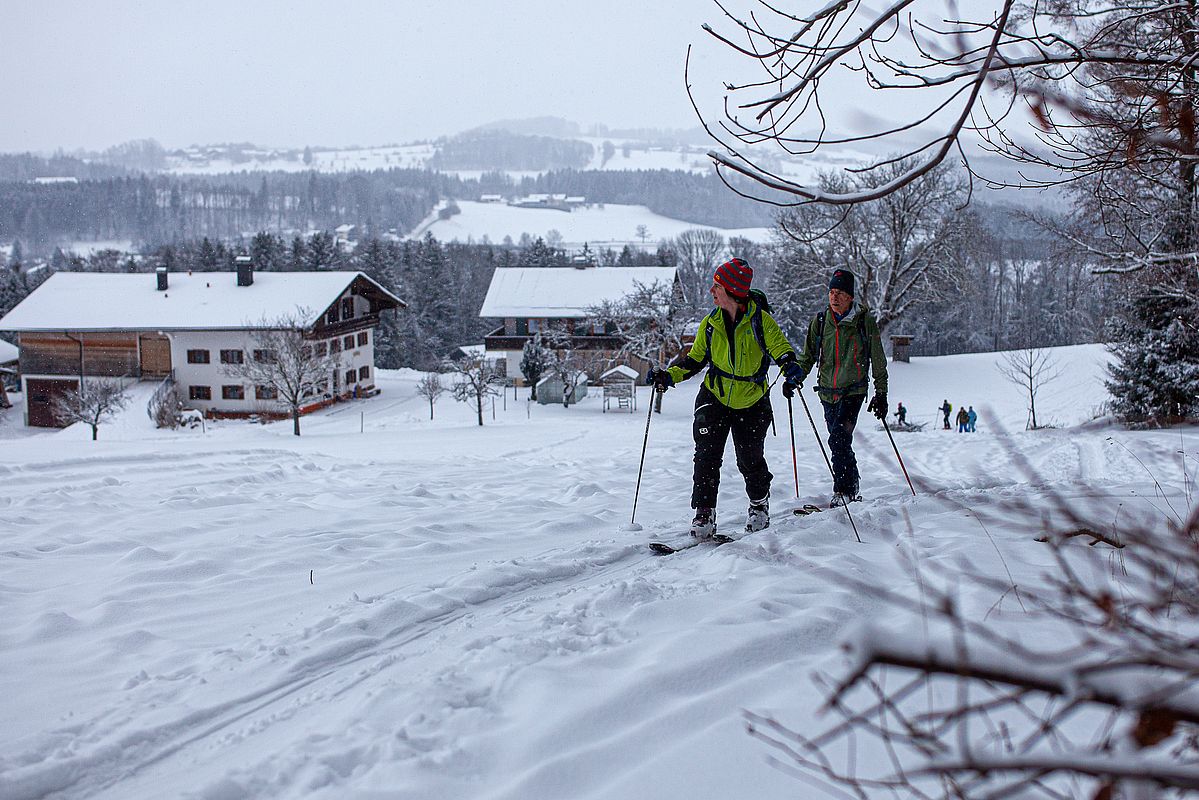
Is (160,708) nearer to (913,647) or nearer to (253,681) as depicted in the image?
(253,681)

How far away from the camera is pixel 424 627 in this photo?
14.0ft

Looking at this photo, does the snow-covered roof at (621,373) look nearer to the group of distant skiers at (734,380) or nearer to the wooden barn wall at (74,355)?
the wooden barn wall at (74,355)

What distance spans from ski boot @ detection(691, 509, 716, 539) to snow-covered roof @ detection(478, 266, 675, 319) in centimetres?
4202

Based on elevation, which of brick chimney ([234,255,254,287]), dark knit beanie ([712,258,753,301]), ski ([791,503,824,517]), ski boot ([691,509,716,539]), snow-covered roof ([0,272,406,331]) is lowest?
ski ([791,503,824,517])

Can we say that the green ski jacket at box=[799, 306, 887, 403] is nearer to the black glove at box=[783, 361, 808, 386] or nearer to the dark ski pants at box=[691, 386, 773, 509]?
the black glove at box=[783, 361, 808, 386]

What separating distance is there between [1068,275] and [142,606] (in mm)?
78264

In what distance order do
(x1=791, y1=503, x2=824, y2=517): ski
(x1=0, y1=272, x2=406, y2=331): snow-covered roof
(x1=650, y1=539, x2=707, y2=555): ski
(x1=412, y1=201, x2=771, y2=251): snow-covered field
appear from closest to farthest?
(x1=650, y1=539, x2=707, y2=555): ski < (x1=791, y1=503, x2=824, y2=517): ski < (x1=0, y1=272, x2=406, y2=331): snow-covered roof < (x1=412, y1=201, x2=771, y2=251): snow-covered field

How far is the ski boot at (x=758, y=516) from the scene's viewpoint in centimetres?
619

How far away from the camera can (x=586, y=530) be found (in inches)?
253

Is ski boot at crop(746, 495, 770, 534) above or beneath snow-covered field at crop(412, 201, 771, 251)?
beneath

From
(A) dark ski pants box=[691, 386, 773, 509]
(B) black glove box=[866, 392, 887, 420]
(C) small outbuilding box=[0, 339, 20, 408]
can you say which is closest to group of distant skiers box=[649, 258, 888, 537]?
(A) dark ski pants box=[691, 386, 773, 509]

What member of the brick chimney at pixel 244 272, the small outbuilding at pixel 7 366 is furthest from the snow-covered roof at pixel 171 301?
the small outbuilding at pixel 7 366

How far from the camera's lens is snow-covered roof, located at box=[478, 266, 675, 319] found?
49.5 m

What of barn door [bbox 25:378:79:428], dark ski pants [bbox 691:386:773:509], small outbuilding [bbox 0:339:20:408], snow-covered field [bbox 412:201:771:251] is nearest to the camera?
dark ski pants [bbox 691:386:773:509]
